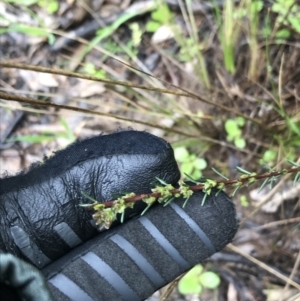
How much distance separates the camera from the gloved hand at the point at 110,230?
99cm

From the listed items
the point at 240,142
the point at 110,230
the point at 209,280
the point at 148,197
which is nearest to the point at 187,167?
the point at 240,142

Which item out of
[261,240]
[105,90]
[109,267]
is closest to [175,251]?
[109,267]

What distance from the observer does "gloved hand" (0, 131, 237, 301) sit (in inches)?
39.0

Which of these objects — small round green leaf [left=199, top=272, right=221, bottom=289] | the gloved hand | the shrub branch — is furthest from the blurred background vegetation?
the shrub branch

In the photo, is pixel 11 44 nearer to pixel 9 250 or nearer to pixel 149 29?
pixel 149 29

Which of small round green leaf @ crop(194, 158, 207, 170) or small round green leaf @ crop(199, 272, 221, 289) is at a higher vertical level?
small round green leaf @ crop(194, 158, 207, 170)

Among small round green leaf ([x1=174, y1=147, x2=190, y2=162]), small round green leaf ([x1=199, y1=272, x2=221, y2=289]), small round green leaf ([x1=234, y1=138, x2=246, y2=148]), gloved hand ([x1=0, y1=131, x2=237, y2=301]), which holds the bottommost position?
small round green leaf ([x1=199, y1=272, x2=221, y2=289])

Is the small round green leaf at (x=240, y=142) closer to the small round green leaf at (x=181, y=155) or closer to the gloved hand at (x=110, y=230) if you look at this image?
the small round green leaf at (x=181, y=155)

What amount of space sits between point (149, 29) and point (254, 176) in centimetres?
107

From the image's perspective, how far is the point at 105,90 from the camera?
176cm

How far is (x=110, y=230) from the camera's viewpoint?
1042 mm

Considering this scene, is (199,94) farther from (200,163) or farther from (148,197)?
(148,197)

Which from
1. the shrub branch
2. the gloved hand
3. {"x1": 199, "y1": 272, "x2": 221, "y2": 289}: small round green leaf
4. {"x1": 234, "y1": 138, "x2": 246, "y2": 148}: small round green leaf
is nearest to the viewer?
the shrub branch

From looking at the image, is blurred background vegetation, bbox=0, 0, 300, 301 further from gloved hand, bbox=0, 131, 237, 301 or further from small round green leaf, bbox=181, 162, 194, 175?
gloved hand, bbox=0, 131, 237, 301
